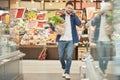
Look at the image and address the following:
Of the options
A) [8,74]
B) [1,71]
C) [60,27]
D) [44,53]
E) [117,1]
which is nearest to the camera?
[117,1]

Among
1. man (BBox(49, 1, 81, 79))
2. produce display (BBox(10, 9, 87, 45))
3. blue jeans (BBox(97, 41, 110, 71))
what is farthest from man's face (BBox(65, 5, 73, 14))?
produce display (BBox(10, 9, 87, 45))

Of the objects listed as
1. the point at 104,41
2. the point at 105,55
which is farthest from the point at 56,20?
the point at 105,55

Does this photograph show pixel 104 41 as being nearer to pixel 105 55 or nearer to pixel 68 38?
pixel 105 55

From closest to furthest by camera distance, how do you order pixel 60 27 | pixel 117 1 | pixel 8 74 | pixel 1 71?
pixel 117 1 → pixel 1 71 → pixel 8 74 → pixel 60 27

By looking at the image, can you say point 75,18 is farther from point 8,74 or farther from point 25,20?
point 25,20

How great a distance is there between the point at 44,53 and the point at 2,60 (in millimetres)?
6260

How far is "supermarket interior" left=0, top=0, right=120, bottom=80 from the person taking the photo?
119 inches

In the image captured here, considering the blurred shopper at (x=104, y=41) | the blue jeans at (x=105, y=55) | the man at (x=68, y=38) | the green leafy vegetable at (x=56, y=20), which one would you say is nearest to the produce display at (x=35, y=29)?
the green leafy vegetable at (x=56, y=20)

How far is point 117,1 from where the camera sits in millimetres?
2402

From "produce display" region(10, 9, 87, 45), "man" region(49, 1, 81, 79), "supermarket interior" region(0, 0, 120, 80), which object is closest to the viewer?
"supermarket interior" region(0, 0, 120, 80)

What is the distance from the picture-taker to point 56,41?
8.10 metres

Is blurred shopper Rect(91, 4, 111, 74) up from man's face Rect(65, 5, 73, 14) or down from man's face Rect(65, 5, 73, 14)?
down

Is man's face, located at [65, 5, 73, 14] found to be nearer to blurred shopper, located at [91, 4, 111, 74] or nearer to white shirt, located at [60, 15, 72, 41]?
white shirt, located at [60, 15, 72, 41]

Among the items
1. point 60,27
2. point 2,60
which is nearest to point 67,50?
point 60,27
